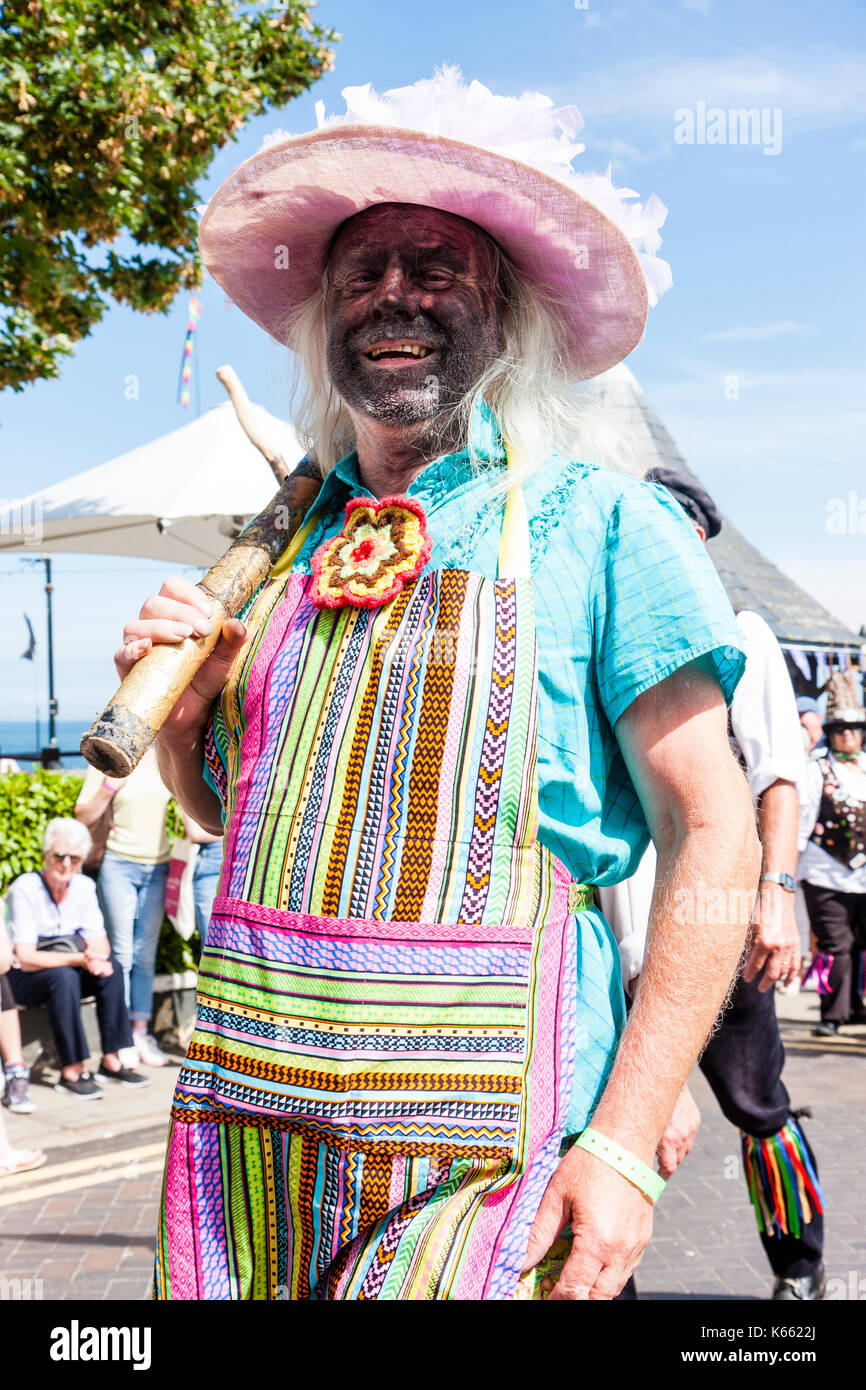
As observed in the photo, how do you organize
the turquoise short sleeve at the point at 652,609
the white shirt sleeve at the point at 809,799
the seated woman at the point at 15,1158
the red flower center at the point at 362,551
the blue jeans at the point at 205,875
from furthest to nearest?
the white shirt sleeve at the point at 809,799 → the blue jeans at the point at 205,875 → the seated woman at the point at 15,1158 → the red flower center at the point at 362,551 → the turquoise short sleeve at the point at 652,609

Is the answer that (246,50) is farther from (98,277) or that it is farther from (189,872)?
(189,872)

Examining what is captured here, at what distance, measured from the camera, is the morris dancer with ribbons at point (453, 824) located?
4.52ft

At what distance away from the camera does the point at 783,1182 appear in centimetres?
339

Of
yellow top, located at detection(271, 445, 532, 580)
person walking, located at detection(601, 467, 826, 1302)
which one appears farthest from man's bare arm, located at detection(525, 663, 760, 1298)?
person walking, located at detection(601, 467, 826, 1302)

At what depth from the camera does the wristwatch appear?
3.57 m

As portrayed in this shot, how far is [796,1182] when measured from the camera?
133 inches

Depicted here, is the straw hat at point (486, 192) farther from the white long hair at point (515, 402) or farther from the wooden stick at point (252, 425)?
the wooden stick at point (252, 425)

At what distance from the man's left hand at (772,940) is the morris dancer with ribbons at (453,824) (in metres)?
1.95

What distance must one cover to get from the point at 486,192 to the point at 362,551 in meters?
0.56

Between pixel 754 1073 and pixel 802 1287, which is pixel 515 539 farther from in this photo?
pixel 802 1287

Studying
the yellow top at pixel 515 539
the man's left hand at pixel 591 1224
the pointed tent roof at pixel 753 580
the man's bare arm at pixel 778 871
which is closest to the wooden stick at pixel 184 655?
the yellow top at pixel 515 539

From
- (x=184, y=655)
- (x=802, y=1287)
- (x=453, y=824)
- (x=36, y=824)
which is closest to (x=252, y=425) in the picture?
(x=184, y=655)
